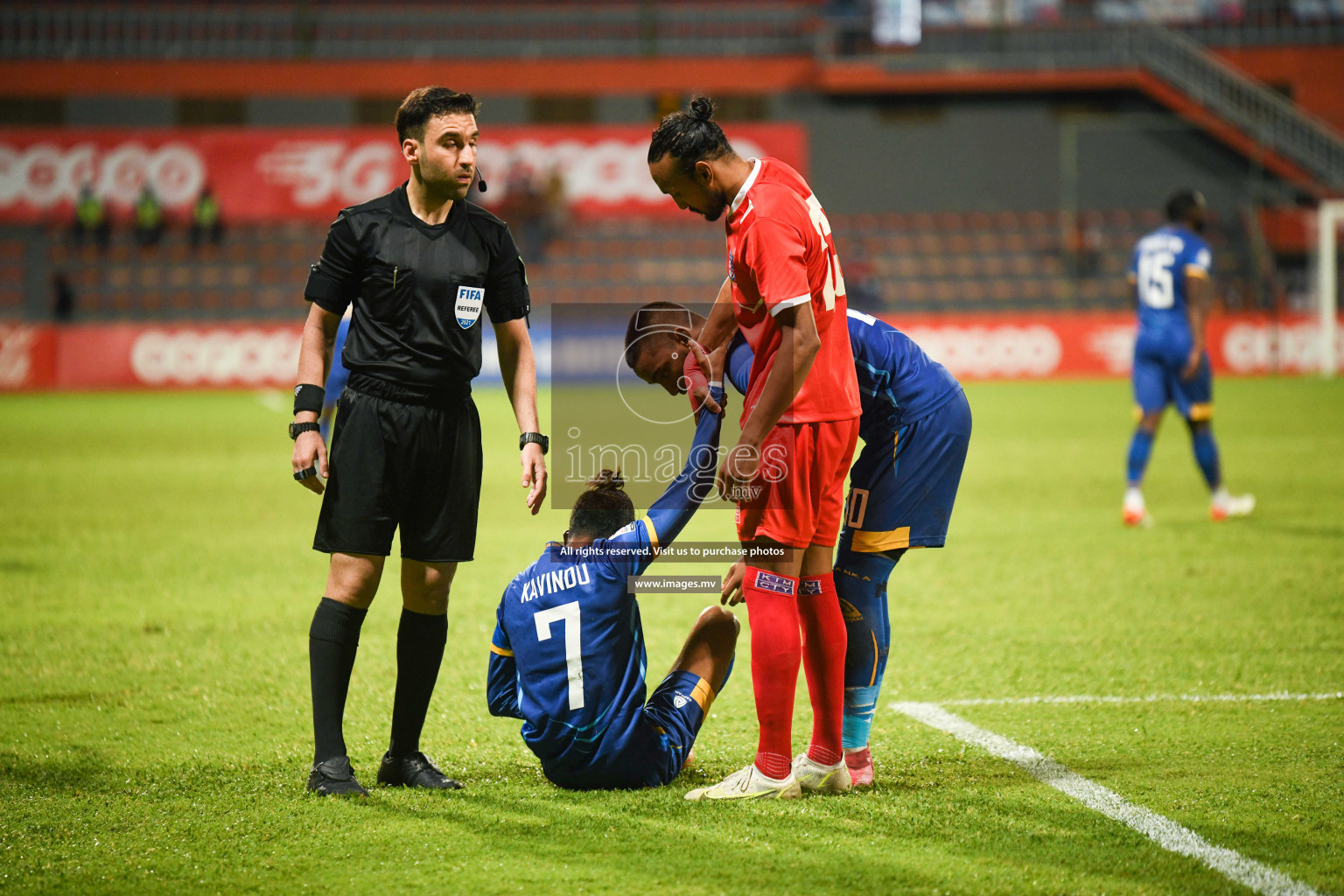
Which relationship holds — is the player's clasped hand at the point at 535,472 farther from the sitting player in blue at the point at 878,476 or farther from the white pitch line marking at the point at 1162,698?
the white pitch line marking at the point at 1162,698

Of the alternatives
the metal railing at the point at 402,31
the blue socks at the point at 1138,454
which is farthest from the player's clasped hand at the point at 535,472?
the metal railing at the point at 402,31

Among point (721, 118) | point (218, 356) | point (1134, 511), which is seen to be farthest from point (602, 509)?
point (721, 118)

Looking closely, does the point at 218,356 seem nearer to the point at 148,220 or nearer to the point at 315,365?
the point at 148,220

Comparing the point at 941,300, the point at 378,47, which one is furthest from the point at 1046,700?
the point at 378,47

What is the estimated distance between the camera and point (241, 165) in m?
30.2

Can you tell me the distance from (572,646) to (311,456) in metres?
0.95

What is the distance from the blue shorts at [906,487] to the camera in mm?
4008

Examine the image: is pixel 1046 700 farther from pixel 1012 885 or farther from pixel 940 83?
pixel 940 83

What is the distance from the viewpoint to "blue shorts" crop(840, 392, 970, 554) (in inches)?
158

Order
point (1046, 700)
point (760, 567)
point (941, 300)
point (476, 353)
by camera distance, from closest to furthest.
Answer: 1. point (760, 567)
2. point (476, 353)
3. point (1046, 700)
4. point (941, 300)

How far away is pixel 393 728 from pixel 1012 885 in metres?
1.94

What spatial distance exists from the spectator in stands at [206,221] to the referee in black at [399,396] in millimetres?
26755

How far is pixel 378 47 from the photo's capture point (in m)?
31.4

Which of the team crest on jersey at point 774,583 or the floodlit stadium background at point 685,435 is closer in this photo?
the floodlit stadium background at point 685,435
